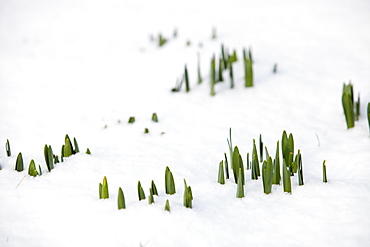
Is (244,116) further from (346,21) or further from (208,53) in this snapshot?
(346,21)

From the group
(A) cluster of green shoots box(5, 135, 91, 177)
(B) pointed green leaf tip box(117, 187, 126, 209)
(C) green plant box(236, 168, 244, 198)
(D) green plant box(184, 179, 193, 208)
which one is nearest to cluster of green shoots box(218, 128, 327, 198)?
(C) green plant box(236, 168, 244, 198)

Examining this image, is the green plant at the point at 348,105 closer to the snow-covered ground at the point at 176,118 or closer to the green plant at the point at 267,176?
the snow-covered ground at the point at 176,118

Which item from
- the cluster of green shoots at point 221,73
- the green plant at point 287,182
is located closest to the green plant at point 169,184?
the green plant at point 287,182

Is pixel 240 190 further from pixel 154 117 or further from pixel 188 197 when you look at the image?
pixel 154 117

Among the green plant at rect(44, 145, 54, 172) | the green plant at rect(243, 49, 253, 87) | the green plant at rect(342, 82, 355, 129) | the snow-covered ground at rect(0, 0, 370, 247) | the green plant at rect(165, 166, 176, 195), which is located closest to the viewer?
the snow-covered ground at rect(0, 0, 370, 247)

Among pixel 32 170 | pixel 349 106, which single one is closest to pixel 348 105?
pixel 349 106

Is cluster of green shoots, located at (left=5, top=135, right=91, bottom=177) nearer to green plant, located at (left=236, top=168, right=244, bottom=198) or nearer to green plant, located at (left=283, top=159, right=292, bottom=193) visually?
green plant, located at (left=236, top=168, right=244, bottom=198)
